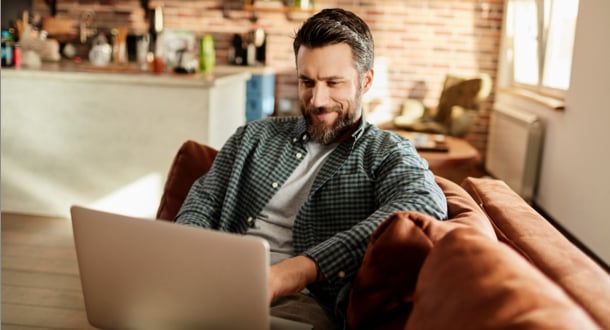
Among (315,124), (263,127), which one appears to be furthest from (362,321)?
(263,127)

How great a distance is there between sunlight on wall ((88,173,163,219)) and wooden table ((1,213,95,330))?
29 cm

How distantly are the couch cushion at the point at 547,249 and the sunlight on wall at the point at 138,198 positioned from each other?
2.58 m

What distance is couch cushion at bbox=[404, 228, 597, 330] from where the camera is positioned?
0.78 m

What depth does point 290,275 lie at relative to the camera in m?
1.28

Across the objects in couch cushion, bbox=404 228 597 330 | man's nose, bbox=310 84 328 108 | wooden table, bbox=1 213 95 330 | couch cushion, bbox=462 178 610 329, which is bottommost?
wooden table, bbox=1 213 95 330

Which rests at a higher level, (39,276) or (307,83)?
(307,83)

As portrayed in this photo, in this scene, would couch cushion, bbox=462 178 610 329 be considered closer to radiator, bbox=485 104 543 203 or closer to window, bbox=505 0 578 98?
window, bbox=505 0 578 98

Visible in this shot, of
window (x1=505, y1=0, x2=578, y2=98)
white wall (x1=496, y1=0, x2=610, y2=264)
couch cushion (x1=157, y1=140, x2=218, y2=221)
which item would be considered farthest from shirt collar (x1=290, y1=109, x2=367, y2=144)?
window (x1=505, y1=0, x2=578, y2=98)

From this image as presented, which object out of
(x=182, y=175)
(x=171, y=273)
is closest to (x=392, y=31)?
(x=182, y=175)

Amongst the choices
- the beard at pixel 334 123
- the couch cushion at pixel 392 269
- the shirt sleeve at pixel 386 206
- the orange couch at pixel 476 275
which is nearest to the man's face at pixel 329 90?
the beard at pixel 334 123

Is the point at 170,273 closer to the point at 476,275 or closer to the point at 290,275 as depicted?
the point at 290,275

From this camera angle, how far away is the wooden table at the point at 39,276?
267 centimetres

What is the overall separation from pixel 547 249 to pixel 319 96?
683 mm

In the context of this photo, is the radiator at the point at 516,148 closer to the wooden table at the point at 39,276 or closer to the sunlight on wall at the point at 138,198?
the sunlight on wall at the point at 138,198
